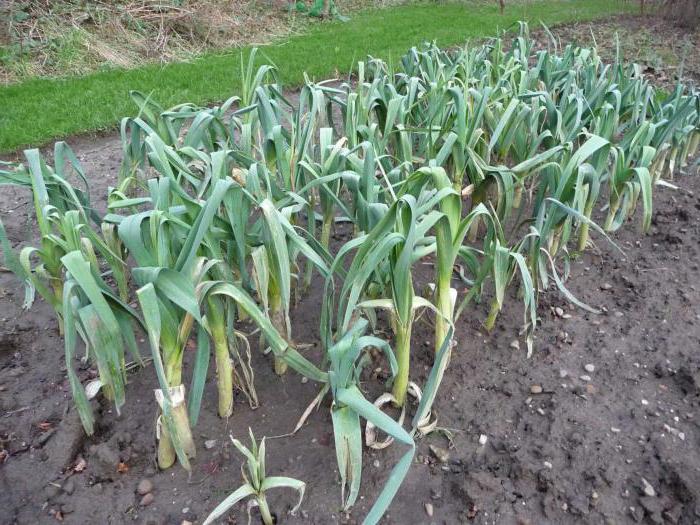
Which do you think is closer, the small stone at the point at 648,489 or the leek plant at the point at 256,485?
the leek plant at the point at 256,485

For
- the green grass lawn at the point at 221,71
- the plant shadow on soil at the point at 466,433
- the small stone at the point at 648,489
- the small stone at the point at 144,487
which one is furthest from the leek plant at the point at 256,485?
the green grass lawn at the point at 221,71

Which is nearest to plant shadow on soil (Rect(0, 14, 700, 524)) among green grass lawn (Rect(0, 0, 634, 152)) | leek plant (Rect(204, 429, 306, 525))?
leek plant (Rect(204, 429, 306, 525))

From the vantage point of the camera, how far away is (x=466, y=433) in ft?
5.54

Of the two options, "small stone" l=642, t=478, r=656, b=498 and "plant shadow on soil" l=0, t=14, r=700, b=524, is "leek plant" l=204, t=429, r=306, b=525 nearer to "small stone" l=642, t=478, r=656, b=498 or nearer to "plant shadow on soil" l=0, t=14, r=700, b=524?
"plant shadow on soil" l=0, t=14, r=700, b=524

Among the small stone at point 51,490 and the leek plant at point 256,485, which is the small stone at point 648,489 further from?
the small stone at point 51,490

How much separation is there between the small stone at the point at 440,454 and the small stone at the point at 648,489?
0.51 metres

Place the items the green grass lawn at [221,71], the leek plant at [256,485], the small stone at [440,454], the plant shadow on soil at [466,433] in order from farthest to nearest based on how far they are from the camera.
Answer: the green grass lawn at [221,71]
the small stone at [440,454]
the plant shadow on soil at [466,433]
the leek plant at [256,485]

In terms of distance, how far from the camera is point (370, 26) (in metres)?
8.04

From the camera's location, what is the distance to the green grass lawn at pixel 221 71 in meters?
4.29

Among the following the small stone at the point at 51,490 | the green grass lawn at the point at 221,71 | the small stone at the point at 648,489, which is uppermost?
the green grass lawn at the point at 221,71

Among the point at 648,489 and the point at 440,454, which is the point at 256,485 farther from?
the point at 648,489

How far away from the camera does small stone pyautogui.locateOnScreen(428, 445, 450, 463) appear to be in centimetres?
161

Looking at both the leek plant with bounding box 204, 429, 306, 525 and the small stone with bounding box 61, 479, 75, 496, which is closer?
the leek plant with bounding box 204, 429, 306, 525

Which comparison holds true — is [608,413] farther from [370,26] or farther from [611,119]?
[370,26]
